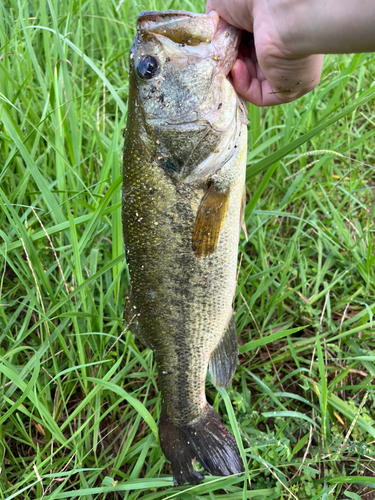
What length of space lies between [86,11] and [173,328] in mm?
3161

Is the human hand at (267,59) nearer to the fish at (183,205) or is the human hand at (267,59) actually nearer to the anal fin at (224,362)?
the fish at (183,205)

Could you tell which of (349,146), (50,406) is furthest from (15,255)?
(349,146)

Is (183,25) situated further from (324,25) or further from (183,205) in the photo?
(183,205)

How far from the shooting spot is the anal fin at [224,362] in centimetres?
198

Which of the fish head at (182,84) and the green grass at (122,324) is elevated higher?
the fish head at (182,84)

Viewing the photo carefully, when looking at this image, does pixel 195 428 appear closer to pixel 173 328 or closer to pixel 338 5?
pixel 173 328

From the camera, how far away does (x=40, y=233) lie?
6.66 ft

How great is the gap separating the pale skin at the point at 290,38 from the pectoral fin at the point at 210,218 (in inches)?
21.0

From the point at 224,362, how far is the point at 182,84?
4.50ft

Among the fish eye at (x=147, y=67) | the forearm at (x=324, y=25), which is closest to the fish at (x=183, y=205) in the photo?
the fish eye at (x=147, y=67)

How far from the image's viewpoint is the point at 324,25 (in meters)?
1.30

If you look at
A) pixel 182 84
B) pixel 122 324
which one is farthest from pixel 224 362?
pixel 182 84

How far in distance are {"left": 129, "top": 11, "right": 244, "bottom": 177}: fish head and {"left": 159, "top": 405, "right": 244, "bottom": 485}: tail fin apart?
49.8 inches

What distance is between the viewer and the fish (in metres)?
1.61
